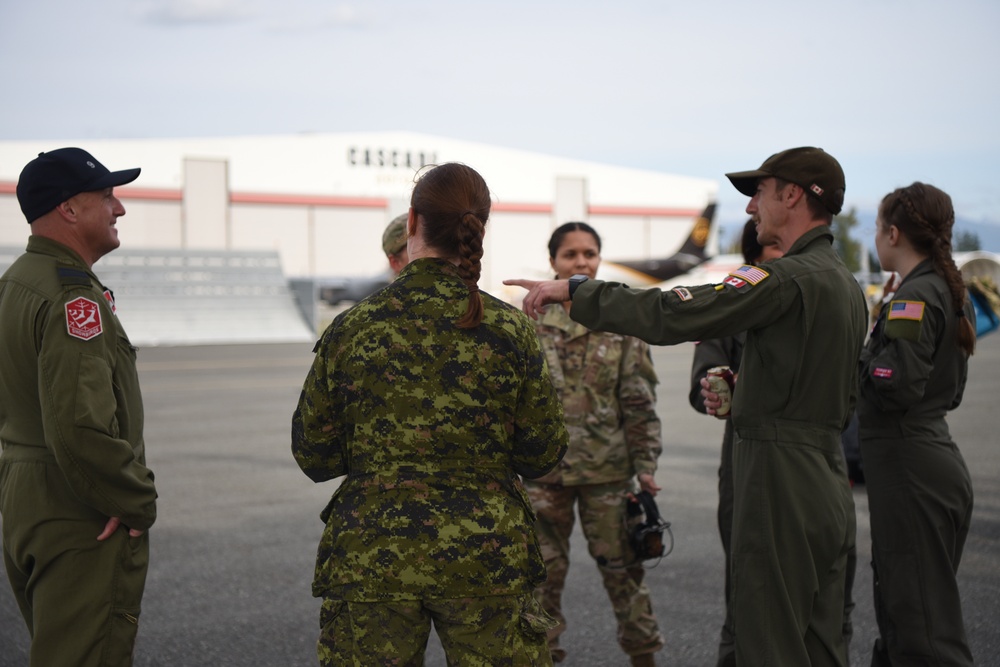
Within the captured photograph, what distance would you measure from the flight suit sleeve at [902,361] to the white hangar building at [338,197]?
40.7 m

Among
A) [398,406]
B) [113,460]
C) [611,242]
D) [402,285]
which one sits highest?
[402,285]

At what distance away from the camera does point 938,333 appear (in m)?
3.97

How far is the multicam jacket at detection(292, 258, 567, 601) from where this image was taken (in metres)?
2.53

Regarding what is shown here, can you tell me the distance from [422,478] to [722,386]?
54.7 inches

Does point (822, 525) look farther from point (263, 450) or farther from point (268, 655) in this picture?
point (263, 450)

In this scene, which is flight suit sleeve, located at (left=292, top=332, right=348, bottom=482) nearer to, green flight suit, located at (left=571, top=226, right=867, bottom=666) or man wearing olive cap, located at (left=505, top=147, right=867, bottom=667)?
man wearing olive cap, located at (left=505, top=147, right=867, bottom=667)

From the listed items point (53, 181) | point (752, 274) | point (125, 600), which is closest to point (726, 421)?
point (752, 274)

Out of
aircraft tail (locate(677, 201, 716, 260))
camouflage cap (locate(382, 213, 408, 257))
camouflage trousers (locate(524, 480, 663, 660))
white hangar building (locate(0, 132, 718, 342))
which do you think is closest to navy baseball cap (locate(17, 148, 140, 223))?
camouflage cap (locate(382, 213, 408, 257))

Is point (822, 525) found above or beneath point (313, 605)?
above

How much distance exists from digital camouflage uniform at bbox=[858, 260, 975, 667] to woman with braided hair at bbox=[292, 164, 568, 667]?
1.85m

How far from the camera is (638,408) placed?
455cm

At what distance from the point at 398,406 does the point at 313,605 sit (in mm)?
3181

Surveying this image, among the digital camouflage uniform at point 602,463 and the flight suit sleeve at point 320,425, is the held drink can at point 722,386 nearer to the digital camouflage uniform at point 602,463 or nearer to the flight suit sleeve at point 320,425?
the digital camouflage uniform at point 602,463

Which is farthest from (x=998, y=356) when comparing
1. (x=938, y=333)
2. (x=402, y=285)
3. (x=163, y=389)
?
(x=402, y=285)
